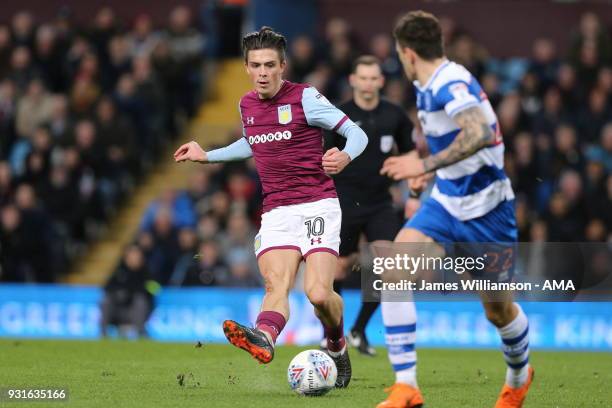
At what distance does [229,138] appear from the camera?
19000mm

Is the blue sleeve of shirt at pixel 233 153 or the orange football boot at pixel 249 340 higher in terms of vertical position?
the blue sleeve of shirt at pixel 233 153

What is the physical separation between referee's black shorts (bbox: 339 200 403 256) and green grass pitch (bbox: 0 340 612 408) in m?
1.16

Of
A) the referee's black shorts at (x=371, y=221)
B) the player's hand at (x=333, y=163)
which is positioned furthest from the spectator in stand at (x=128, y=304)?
the player's hand at (x=333, y=163)

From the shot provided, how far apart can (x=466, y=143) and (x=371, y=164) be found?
407 centimetres

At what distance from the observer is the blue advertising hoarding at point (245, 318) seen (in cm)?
1544

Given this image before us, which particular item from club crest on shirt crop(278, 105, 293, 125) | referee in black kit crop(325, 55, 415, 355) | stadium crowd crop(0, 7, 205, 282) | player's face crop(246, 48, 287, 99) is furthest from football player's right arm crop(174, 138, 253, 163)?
stadium crowd crop(0, 7, 205, 282)

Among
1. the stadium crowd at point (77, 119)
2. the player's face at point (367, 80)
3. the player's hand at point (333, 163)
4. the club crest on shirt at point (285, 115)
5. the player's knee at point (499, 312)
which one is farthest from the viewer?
the stadium crowd at point (77, 119)

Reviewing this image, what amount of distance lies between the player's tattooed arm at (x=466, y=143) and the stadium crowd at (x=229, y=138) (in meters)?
7.70

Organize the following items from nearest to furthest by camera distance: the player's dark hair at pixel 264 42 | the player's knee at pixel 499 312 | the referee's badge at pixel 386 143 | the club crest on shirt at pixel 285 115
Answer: the player's knee at pixel 499 312 < the player's dark hair at pixel 264 42 < the club crest on shirt at pixel 285 115 < the referee's badge at pixel 386 143

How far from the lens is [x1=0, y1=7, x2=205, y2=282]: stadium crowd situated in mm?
18438

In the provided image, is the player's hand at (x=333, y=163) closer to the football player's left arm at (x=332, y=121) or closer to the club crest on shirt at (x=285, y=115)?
the football player's left arm at (x=332, y=121)

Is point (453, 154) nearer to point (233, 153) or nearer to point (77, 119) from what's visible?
point (233, 153)

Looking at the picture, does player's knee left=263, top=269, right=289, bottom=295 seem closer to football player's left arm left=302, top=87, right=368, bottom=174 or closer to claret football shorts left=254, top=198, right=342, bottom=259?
claret football shorts left=254, top=198, right=342, bottom=259

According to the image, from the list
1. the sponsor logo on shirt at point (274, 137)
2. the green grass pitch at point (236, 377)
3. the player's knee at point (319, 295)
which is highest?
the sponsor logo on shirt at point (274, 137)
